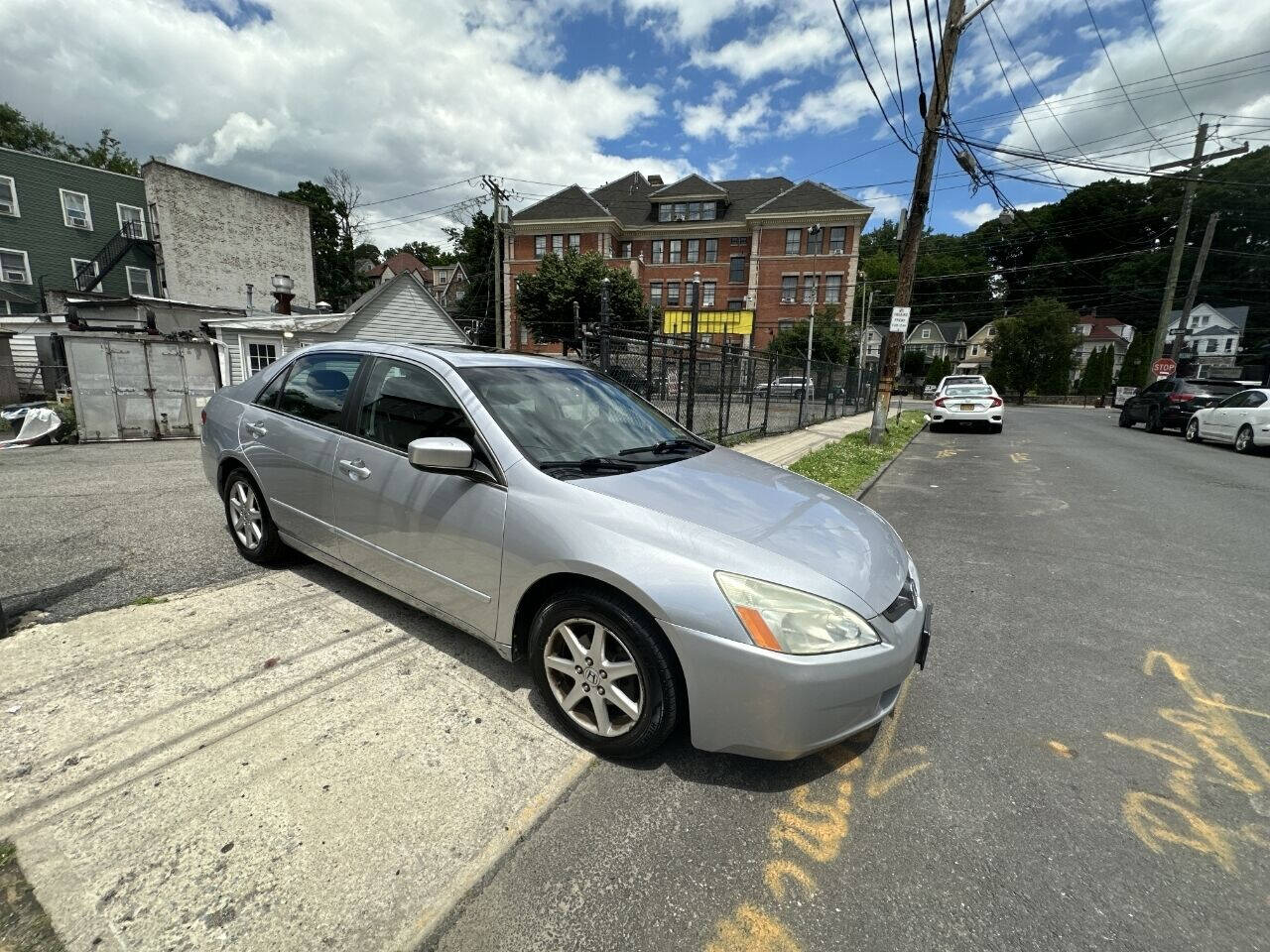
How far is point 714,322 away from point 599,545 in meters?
35.6

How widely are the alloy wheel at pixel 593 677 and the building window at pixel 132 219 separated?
119ft

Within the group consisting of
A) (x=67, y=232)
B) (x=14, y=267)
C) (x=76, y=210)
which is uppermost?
(x=76, y=210)

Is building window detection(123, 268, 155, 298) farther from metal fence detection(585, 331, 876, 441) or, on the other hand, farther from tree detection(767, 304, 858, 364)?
tree detection(767, 304, 858, 364)

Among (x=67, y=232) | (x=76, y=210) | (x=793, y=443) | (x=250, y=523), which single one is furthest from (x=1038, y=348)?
(x=67, y=232)

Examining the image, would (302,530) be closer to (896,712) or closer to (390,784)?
(390,784)

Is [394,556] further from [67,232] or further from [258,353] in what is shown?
[67,232]

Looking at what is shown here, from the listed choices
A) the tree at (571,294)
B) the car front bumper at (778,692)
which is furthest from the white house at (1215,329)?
the car front bumper at (778,692)

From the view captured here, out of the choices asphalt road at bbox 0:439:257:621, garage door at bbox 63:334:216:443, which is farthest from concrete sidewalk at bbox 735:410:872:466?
garage door at bbox 63:334:216:443

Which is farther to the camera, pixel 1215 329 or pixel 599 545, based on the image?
pixel 1215 329

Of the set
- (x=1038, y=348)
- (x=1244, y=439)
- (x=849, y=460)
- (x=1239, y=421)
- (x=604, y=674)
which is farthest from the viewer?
(x=1038, y=348)

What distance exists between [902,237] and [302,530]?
12781 mm

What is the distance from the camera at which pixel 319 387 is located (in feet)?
11.5

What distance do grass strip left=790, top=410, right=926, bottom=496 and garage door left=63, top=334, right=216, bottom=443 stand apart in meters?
12.8

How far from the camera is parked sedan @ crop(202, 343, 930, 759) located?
1.96 m
